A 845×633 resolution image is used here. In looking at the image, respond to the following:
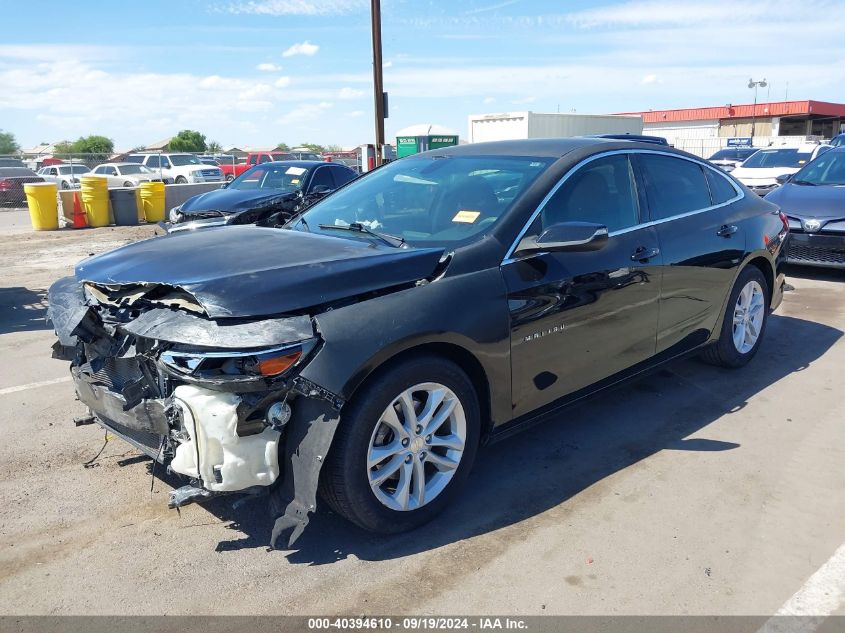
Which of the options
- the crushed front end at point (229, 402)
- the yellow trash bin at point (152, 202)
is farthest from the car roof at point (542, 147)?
the yellow trash bin at point (152, 202)

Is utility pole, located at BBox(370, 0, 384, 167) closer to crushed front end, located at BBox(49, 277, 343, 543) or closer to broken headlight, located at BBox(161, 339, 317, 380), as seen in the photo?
crushed front end, located at BBox(49, 277, 343, 543)

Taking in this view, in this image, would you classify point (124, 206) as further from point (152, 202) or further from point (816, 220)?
point (816, 220)

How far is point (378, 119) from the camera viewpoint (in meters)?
→ 19.0

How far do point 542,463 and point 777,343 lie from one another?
136 inches

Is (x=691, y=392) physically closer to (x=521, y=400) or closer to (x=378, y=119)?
(x=521, y=400)

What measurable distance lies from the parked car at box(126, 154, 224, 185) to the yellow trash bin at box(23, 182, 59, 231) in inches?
451

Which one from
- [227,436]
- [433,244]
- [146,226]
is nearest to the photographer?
[227,436]

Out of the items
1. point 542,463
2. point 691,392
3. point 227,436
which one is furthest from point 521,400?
point 691,392

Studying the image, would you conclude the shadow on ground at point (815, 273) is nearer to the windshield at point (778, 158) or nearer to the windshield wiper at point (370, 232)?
the windshield at point (778, 158)

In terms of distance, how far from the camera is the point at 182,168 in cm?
3086

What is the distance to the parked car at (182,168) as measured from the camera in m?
29.0

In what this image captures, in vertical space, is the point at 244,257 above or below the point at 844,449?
above

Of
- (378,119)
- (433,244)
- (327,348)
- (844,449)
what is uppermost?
(378,119)

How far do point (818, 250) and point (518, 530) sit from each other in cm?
721
